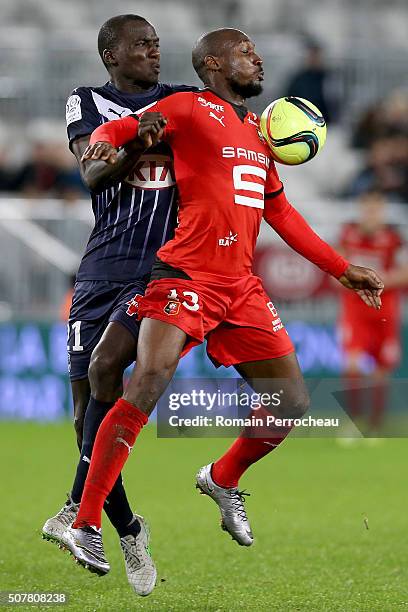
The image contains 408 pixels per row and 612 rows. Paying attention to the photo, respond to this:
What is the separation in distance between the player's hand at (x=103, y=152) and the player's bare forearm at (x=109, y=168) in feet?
0.10

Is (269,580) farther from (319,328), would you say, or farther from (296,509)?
(319,328)

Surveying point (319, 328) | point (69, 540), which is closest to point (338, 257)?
point (69, 540)

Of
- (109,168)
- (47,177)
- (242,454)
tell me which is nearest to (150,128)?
(109,168)

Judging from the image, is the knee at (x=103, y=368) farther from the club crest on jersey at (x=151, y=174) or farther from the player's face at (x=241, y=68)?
the player's face at (x=241, y=68)

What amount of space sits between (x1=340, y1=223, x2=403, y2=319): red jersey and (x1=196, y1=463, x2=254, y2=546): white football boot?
274 inches

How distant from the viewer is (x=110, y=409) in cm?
554

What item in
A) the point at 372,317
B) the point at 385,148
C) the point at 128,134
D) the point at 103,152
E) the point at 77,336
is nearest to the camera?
the point at 103,152

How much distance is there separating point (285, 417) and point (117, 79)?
1861 mm

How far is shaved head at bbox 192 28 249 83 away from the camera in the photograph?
5.82 metres

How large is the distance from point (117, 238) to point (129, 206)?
165mm

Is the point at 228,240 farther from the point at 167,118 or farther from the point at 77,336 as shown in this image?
the point at 77,336

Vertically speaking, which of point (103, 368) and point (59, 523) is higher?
point (103, 368)

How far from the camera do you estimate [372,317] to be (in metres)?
12.9

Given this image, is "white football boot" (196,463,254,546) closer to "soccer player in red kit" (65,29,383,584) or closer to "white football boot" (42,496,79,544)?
"soccer player in red kit" (65,29,383,584)
